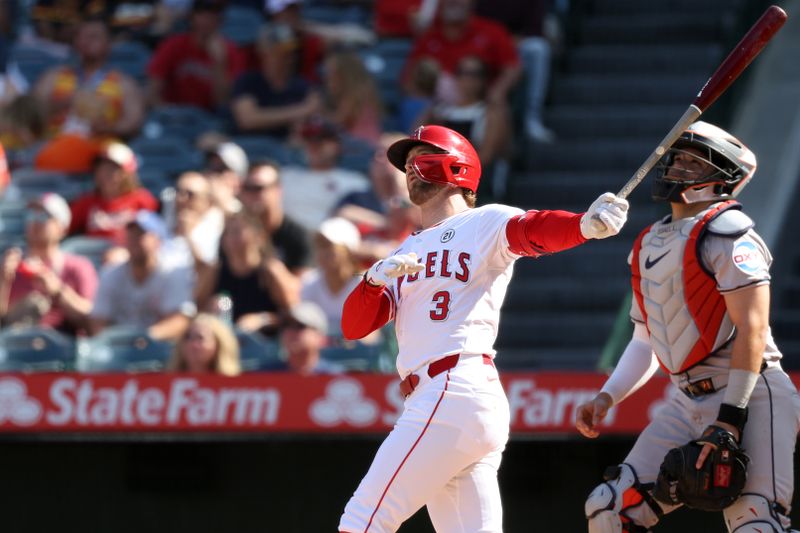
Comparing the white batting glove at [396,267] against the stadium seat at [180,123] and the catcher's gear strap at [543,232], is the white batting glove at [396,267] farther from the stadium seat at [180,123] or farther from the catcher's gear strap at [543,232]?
the stadium seat at [180,123]

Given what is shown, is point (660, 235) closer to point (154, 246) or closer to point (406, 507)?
point (406, 507)

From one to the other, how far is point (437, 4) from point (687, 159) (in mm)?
5687

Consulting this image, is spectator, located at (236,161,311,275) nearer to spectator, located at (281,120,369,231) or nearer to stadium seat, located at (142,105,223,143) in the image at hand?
spectator, located at (281,120,369,231)

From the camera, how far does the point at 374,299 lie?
443cm

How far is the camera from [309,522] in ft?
20.7

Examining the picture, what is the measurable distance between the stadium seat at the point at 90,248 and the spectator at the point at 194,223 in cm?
45

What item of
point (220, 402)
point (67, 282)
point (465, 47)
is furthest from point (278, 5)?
point (220, 402)

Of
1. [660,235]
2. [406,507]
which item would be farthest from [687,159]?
[406,507]

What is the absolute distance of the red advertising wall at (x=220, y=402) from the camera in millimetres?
6012

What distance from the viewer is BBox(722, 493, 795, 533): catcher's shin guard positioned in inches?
166

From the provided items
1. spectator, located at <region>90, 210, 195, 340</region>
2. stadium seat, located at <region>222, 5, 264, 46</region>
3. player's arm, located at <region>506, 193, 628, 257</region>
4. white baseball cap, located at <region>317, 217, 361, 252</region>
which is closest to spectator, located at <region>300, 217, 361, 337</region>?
white baseball cap, located at <region>317, 217, 361, 252</region>

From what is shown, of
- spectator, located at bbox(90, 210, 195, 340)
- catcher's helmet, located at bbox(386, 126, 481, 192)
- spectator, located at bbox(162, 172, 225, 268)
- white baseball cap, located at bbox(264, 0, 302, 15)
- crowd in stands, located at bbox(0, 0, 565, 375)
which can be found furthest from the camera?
white baseball cap, located at bbox(264, 0, 302, 15)

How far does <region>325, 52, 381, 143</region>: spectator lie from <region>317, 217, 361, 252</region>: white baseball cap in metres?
1.79

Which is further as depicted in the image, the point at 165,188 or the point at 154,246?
the point at 165,188
